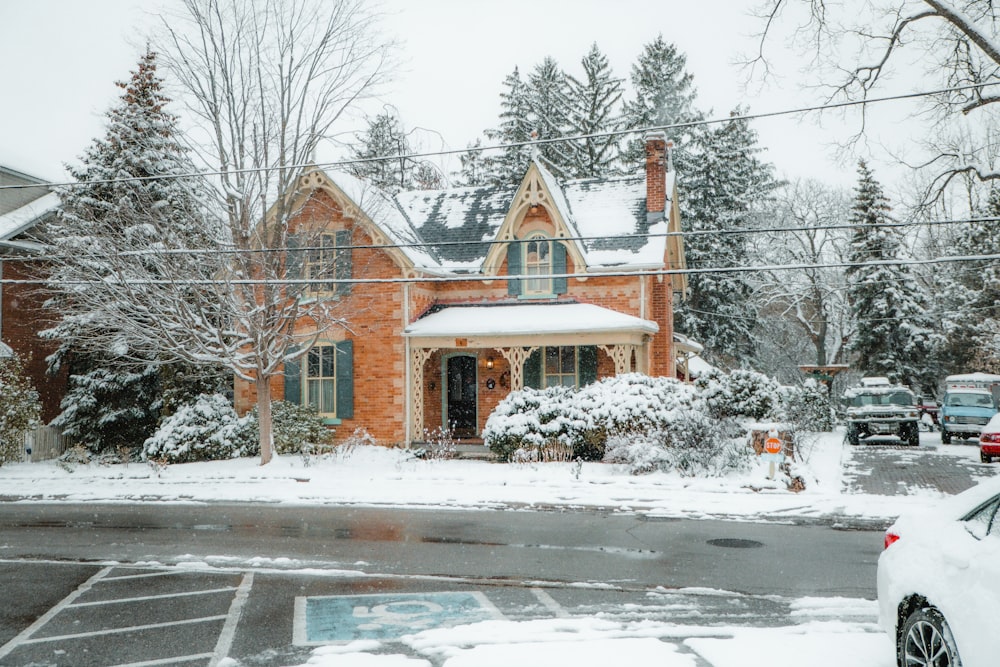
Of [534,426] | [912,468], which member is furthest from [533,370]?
[912,468]

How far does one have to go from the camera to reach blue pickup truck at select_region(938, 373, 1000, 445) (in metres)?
26.2

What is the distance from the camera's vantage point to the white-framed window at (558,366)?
77.3ft

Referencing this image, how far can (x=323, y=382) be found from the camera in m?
23.6

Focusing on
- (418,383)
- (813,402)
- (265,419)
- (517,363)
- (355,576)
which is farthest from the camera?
(813,402)

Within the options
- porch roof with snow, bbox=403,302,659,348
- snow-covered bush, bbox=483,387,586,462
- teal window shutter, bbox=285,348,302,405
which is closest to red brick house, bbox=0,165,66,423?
teal window shutter, bbox=285,348,302,405

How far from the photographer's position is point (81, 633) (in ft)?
23.7

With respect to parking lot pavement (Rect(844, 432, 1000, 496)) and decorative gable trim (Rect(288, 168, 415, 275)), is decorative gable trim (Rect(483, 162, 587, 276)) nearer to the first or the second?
decorative gable trim (Rect(288, 168, 415, 275))

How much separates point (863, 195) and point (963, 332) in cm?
767

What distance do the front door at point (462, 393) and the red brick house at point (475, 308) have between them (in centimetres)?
3

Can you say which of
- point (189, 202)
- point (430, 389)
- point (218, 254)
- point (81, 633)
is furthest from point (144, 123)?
point (81, 633)

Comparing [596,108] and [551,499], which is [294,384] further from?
[596,108]

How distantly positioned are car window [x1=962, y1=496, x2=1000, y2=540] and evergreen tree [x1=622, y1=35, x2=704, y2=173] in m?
41.5

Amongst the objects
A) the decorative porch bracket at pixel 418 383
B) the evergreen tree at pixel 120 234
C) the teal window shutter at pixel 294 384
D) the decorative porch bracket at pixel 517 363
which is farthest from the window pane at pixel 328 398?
the decorative porch bracket at pixel 517 363

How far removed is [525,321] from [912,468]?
9860mm
